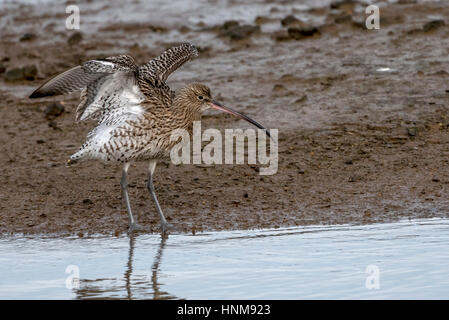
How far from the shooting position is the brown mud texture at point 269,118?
340 inches

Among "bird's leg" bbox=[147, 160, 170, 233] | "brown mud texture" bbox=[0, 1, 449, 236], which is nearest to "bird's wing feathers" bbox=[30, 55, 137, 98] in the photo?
"bird's leg" bbox=[147, 160, 170, 233]

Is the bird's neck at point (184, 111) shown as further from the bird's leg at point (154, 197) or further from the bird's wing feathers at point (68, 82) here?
the bird's wing feathers at point (68, 82)

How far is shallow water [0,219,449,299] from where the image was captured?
6.51 meters

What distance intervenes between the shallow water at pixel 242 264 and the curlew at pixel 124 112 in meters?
0.75

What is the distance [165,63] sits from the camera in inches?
362

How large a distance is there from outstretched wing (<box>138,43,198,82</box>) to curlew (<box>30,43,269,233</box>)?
329 millimetres

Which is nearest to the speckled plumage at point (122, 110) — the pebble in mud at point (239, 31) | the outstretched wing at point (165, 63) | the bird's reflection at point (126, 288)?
the outstretched wing at point (165, 63)

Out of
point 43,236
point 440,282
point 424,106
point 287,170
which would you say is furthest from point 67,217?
point 424,106

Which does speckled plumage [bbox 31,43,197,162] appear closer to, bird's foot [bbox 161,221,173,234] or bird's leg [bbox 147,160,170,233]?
bird's leg [bbox 147,160,170,233]

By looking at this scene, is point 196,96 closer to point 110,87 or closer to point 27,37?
point 110,87

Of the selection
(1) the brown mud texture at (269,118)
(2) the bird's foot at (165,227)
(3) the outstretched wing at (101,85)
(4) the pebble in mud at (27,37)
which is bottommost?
(2) the bird's foot at (165,227)

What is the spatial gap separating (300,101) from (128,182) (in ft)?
8.83

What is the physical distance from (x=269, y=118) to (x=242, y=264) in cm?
395
